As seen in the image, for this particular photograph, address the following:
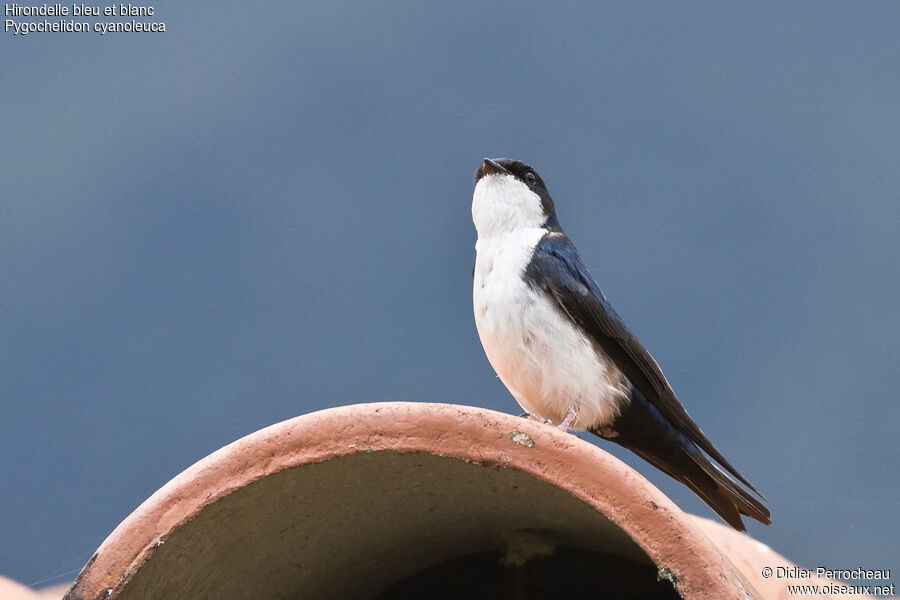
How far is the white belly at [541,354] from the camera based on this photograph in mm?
2137

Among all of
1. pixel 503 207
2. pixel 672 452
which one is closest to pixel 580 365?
pixel 672 452

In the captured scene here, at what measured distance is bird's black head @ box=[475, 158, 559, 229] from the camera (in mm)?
2621

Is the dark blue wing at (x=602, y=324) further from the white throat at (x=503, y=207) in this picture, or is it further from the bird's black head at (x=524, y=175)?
the bird's black head at (x=524, y=175)

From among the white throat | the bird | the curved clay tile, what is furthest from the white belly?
the curved clay tile

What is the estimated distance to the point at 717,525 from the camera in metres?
2.56

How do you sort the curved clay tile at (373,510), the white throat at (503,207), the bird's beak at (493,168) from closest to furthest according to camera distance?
the curved clay tile at (373,510) → the white throat at (503,207) → the bird's beak at (493,168)

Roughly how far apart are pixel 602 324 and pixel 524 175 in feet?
1.94

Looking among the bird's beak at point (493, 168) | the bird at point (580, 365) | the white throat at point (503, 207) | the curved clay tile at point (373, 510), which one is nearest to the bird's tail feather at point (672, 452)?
the bird at point (580, 365)

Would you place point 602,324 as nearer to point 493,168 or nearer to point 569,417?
point 569,417

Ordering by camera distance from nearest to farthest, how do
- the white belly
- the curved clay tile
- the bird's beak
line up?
the curved clay tile → the white belly → the bird's beak

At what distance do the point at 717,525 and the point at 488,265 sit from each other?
90cm

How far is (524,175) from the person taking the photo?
2.64 meters

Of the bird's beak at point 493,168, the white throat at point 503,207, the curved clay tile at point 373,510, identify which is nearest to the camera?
the curved clay tile at point 373,510

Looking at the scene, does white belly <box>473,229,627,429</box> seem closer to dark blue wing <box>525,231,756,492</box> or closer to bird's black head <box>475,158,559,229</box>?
dark blue wing <box>525,231,756,492</box>
